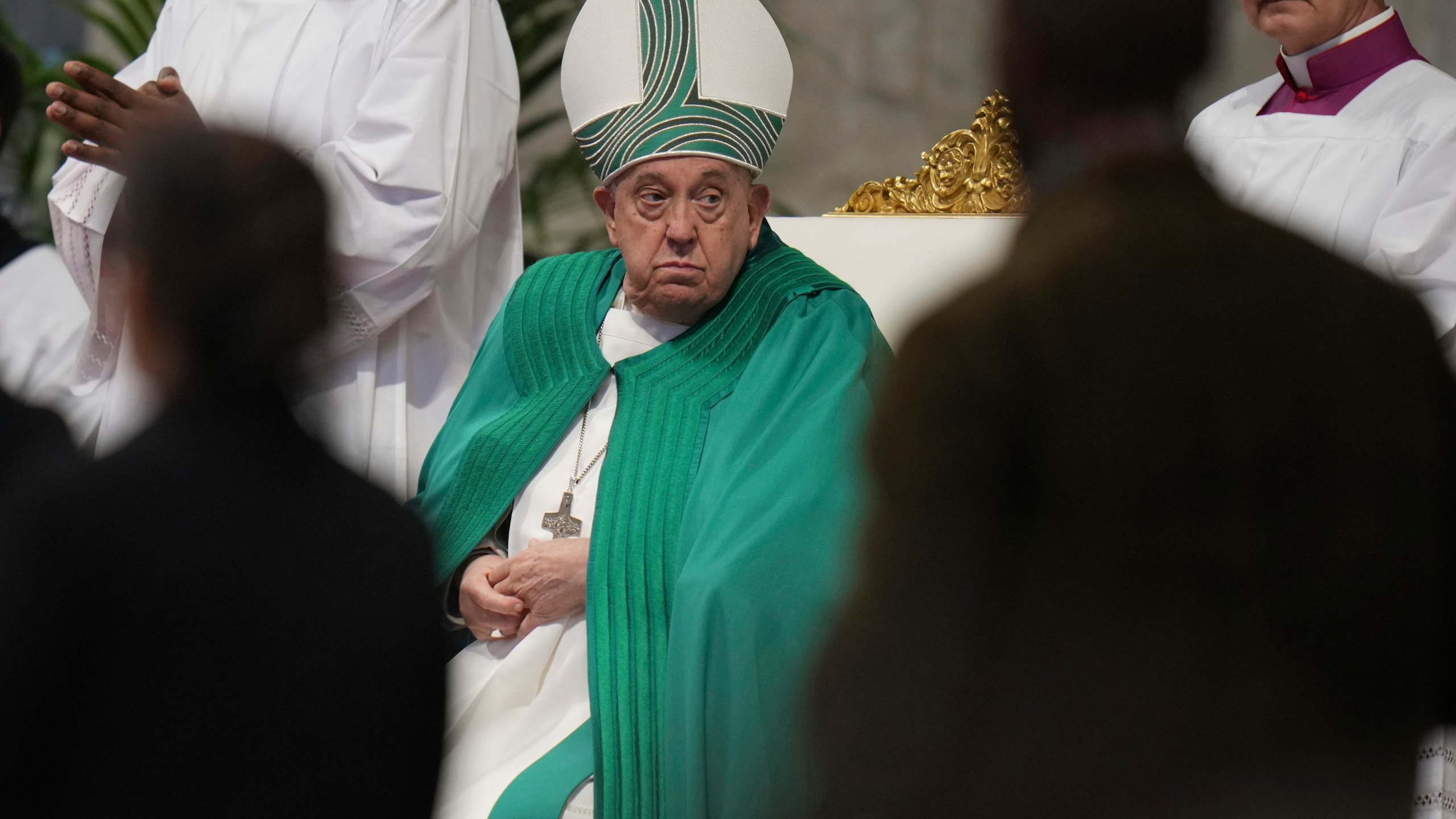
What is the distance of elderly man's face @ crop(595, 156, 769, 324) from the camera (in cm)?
321

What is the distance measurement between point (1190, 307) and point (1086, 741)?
41 cm

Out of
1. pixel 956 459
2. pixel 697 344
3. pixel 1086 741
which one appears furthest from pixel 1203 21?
pixel 697 344

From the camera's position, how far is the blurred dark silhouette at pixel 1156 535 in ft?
4.80

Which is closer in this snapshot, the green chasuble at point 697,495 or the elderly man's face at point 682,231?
the green chasuble at point 697,495

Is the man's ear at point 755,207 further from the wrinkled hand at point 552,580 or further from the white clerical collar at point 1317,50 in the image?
the white clerical collar at point 1317,50

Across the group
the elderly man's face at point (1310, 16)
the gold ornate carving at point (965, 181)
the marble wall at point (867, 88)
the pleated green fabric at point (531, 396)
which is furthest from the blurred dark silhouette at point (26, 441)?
the marble wall at point (867, 88)

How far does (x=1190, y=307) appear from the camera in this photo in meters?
1.49

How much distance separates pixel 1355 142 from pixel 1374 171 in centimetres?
13

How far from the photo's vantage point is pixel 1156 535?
1465 mm

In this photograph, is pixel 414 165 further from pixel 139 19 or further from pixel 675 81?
pixel 139 19

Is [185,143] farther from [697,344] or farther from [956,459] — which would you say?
[697,344]

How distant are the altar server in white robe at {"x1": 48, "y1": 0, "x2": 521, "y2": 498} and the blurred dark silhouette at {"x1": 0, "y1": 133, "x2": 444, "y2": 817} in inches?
71.2

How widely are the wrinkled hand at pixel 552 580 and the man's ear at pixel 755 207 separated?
73 centimetres

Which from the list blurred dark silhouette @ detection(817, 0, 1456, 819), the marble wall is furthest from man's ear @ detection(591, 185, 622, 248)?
the marble wall
